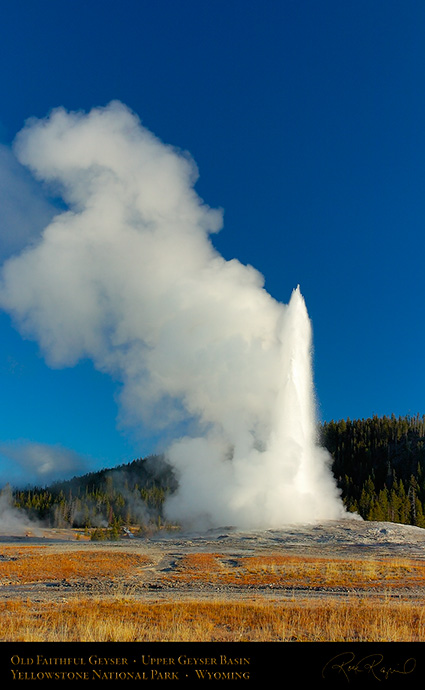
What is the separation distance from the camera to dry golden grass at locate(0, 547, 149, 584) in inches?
1104

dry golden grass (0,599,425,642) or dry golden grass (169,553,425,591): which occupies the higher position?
dry golden grass (0,599,425,642)

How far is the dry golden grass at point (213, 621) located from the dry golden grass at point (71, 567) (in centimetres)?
1130

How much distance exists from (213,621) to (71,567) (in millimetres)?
22459

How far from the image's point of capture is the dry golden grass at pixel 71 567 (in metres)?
28.0

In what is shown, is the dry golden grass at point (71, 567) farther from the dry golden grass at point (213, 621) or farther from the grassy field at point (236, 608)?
the dry golden grass at point (213, 621)

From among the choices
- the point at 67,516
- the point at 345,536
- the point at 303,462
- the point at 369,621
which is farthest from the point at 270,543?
the point at 67,516

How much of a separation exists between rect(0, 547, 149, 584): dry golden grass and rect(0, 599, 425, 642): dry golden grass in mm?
11302
